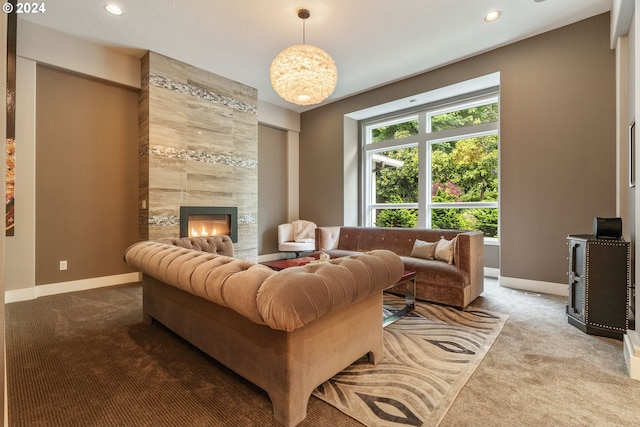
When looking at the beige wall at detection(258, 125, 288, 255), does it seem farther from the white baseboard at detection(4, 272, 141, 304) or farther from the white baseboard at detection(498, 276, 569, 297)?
the white baseboard at detection(498, 276, 569, 297)

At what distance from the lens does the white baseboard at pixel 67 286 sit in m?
3.38

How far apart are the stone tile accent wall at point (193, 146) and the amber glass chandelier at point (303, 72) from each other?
206cm

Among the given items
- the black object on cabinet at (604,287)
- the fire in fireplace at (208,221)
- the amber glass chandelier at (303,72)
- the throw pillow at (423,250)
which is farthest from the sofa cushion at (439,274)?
the fire in fireplace at (208,221)

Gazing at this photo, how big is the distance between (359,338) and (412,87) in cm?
456

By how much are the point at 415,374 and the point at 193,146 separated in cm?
432

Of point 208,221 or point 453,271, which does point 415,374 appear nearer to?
Answer: point 453,271

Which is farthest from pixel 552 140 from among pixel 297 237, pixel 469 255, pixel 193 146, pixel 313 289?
pixel 193 146

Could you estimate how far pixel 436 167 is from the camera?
5371 millimetres

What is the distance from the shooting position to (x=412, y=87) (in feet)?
16.5

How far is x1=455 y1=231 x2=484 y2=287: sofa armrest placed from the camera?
320 centimetres

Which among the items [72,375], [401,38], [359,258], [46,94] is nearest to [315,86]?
[401,38]

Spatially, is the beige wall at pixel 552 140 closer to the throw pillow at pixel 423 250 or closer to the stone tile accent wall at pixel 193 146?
the throw pillow at pixel 423 250

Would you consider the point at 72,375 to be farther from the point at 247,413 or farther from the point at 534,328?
the point at 534,328

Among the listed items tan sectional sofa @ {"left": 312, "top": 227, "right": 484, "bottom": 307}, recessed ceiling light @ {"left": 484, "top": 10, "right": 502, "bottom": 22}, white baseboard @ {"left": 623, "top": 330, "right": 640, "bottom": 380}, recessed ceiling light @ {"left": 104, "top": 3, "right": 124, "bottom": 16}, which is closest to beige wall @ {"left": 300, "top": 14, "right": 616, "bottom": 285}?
recessed ceiling light @ {"left": 484, "top": 10, "right": 502, "bottom": 22}
